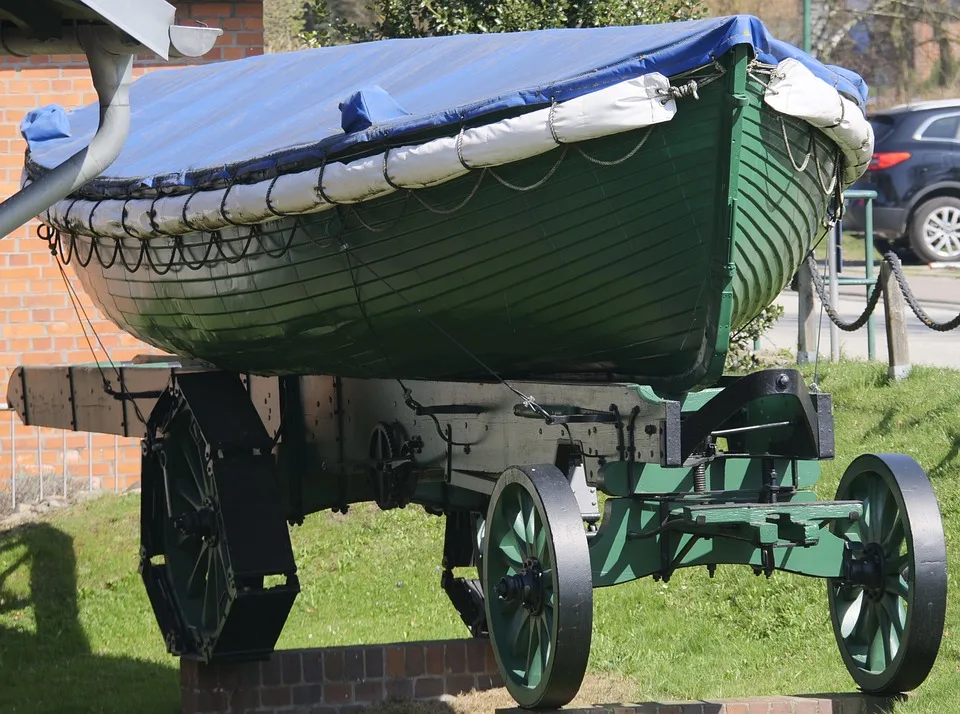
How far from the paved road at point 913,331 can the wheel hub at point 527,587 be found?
6695mm

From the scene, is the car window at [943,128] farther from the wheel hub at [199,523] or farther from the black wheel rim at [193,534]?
the wheel hub at [199,523]

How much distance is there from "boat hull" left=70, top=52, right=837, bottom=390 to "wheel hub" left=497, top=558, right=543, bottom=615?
804 mm

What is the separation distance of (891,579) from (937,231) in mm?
12763

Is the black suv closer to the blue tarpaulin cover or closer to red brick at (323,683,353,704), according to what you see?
the blue tarpaulin cover

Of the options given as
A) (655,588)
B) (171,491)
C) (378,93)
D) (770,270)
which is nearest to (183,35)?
(378,93)

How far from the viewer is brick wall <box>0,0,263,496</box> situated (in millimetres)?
10250

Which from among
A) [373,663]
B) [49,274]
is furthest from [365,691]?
[49,274]

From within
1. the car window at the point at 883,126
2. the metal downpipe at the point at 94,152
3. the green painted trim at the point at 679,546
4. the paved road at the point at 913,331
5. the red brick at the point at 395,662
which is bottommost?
the red brick at the point at 395,662

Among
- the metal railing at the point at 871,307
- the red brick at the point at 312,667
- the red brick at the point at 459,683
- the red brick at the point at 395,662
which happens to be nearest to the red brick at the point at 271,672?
the red brick at the point at 312,667

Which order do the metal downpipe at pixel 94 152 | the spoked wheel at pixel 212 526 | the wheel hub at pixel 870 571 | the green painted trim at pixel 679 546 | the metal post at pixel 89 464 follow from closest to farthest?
the metal downpipe at pixel 94 152 < the green painted trim at pixel 679 546 < the wheel hub at pixel 870 571 < the spoked wheel at pixel 212 526 < the metal post at pixel 89 464

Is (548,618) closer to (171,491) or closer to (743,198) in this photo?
(743,198)

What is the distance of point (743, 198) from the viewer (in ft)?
14.9

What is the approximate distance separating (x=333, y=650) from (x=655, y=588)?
2.26 meters

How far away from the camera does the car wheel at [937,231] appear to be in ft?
54.1
